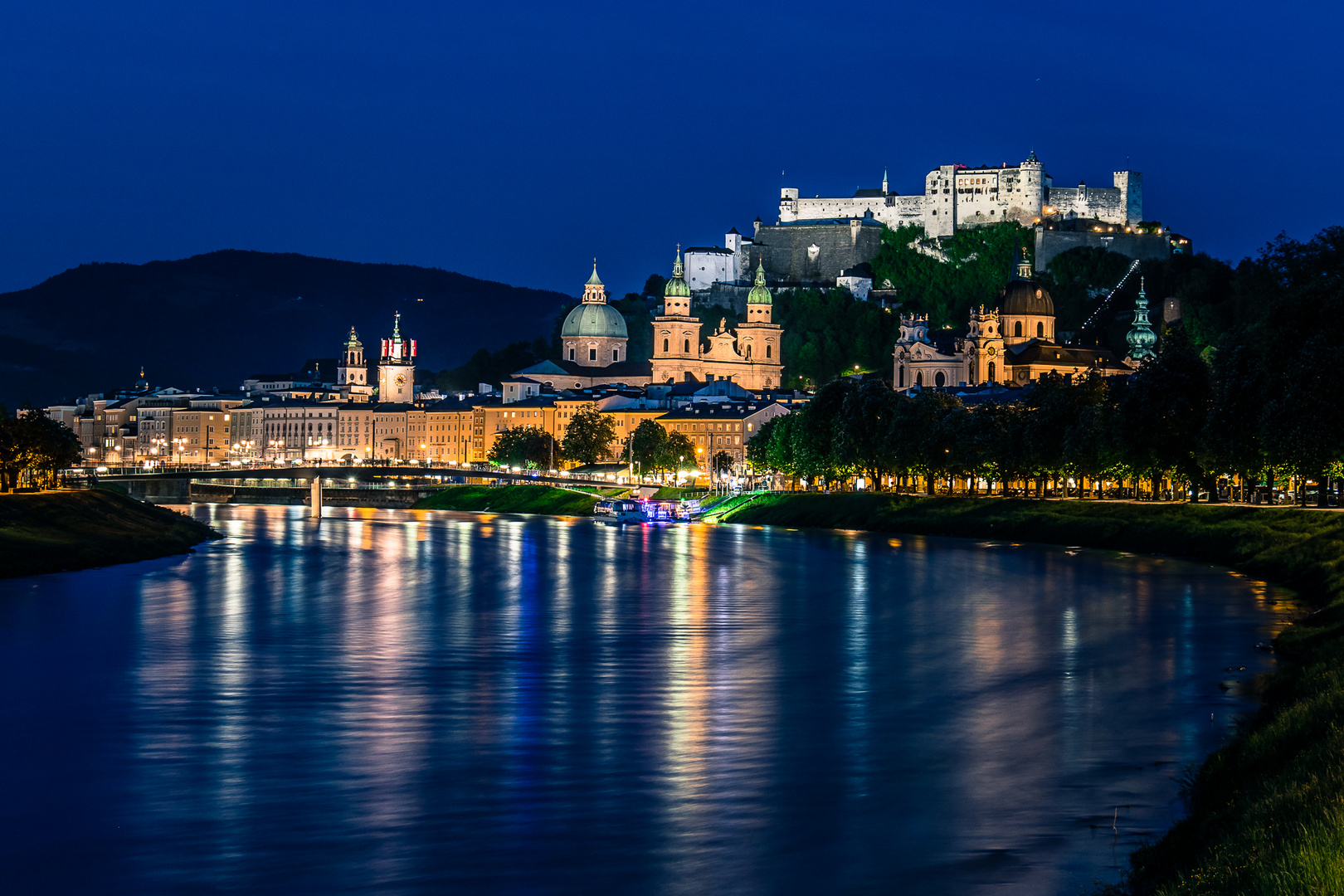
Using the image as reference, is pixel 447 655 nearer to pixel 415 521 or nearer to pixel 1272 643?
pixel 1272 643

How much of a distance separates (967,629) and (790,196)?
5169 inches

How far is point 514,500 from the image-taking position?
107 m

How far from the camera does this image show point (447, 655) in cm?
3203

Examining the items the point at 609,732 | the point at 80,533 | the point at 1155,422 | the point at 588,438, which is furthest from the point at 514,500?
the point at 609,732

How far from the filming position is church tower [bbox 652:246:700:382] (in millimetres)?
157625

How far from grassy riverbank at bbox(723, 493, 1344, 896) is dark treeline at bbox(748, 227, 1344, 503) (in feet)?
7.32

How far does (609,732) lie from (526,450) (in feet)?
376

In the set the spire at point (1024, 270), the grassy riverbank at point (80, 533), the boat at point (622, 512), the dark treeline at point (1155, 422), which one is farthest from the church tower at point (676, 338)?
the grassy riverbank at point (80, 533)

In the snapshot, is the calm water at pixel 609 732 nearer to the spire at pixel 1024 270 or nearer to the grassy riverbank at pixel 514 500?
the grassy riverbank at pixel 514 500

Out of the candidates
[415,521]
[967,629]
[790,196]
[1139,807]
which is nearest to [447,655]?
[967,629]

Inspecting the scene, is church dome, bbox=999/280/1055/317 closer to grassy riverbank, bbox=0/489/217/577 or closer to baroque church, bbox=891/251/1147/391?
baroque church, bbox=891/251/1147/391

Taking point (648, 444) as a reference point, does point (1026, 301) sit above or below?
above

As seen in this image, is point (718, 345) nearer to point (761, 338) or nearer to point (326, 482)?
point (761, 338)

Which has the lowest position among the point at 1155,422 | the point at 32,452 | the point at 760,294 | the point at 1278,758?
the point at 1278,758
